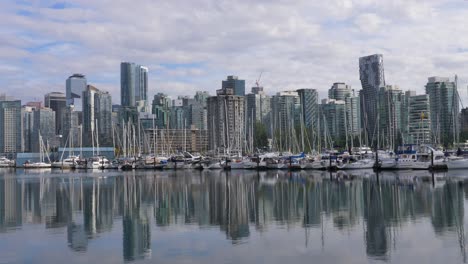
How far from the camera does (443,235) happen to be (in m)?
25.4

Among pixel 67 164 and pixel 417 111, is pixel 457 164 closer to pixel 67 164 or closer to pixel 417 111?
pixel 417 111

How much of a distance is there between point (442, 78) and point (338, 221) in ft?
559

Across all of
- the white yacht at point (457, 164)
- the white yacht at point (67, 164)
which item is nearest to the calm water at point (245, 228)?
the white yacht at point (457, 164)

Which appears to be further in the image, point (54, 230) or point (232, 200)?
point (232, 200)

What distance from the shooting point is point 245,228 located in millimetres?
29297

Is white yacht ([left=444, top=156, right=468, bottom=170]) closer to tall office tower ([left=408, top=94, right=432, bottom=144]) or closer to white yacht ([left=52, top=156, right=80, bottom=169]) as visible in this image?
tall office tower ([left=408, top=94, right=432, bottom=144])

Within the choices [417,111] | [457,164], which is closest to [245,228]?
[457,164]

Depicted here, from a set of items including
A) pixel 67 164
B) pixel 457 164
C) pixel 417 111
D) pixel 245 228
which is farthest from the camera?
pixel 417 111

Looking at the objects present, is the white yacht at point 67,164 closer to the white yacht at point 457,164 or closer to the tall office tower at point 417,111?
the tall office tower at point 417,111

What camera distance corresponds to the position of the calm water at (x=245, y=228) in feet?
73.8

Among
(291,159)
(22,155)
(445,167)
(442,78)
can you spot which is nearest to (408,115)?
(442,78)

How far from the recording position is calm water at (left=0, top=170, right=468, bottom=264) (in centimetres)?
2250

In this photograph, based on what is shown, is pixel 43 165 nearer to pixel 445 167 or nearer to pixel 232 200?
pixel 445 167

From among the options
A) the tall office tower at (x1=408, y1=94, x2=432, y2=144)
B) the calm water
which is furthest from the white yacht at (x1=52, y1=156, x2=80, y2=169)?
the calm water
